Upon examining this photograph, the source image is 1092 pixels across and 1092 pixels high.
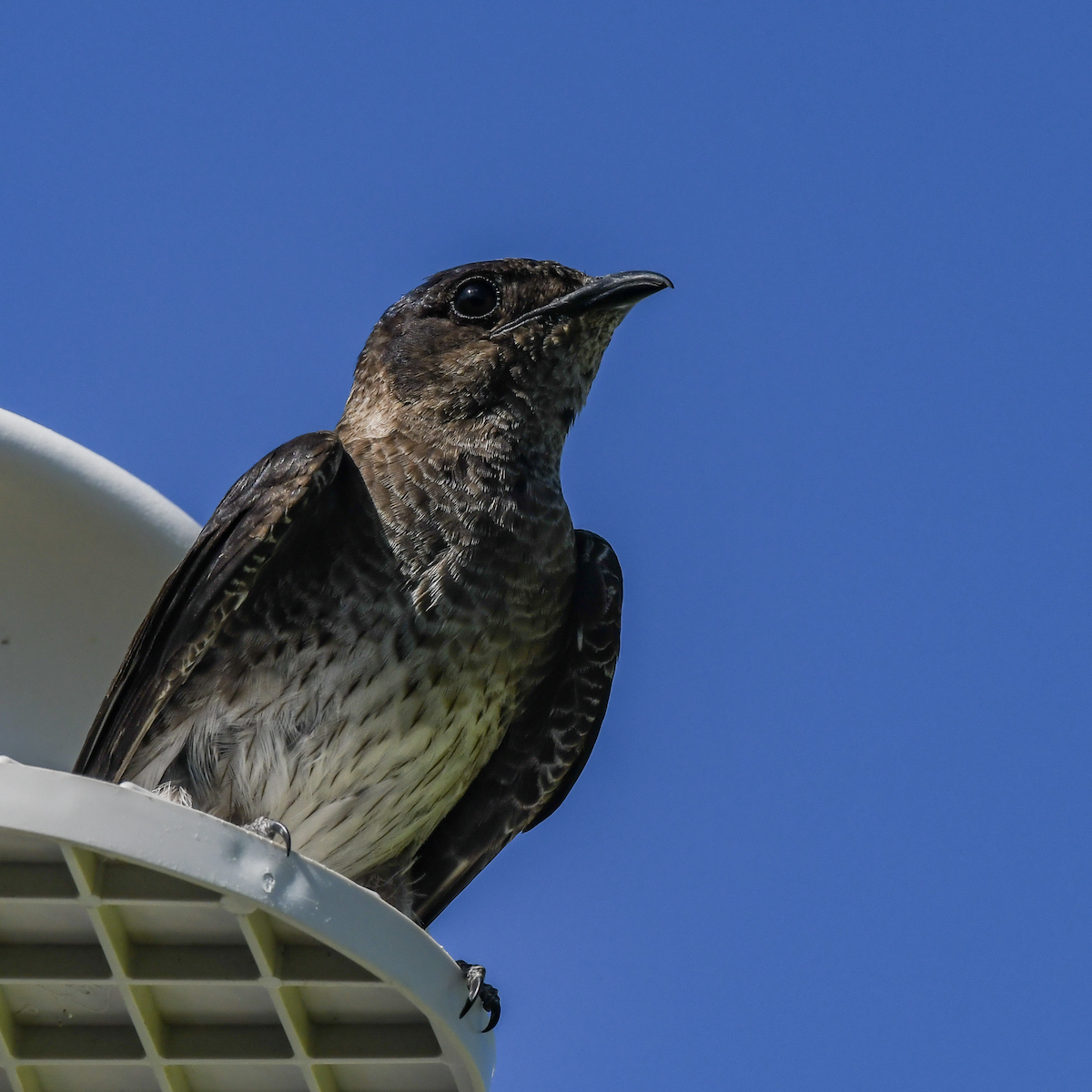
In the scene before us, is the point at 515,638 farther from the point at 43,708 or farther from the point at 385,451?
the point at 43,708

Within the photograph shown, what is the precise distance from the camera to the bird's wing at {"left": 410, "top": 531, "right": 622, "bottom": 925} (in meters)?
5.18

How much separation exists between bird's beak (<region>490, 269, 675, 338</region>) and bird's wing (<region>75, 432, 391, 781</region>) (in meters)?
1.06

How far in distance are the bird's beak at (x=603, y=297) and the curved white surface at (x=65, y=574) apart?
1.56 meters

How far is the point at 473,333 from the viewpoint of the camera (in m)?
5.38

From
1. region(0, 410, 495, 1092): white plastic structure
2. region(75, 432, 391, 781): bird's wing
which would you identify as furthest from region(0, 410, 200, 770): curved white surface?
region(0, 410, 495, 1092): white plastic structure

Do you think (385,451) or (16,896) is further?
(385,451)


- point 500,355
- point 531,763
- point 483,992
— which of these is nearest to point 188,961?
point 483,992

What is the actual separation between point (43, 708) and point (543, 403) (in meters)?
2.01

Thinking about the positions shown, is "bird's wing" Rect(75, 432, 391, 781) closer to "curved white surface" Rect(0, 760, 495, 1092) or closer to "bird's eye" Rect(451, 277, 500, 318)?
"bird's eye" Rect(451, 277, 500, 318)

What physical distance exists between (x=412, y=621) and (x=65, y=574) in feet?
3.39

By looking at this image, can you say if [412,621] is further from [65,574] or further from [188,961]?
[188,961]

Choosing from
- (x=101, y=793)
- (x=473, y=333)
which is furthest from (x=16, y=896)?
(x=473, y=333)

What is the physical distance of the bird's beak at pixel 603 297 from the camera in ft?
16.8

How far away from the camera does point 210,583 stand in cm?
439
